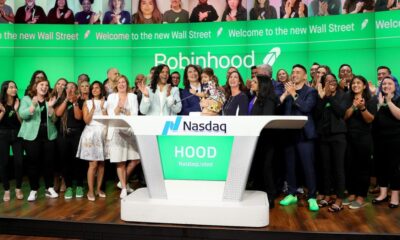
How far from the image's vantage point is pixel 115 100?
4.38 m

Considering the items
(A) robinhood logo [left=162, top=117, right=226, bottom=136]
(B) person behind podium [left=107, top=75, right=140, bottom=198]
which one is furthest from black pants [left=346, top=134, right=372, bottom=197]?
(B) person behind podium [left=107, top=75, right=140, bottom=198]

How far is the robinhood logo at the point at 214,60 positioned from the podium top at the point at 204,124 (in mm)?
3478

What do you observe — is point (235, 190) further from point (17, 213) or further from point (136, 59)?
point (136, 59)

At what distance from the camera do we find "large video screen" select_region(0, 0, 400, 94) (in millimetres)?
6215

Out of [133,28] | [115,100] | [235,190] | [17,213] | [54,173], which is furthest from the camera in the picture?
[133,28]

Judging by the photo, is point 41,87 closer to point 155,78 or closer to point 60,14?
point 155,78

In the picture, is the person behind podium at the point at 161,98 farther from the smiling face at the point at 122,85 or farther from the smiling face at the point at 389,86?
the smiling face at the point at 389,86

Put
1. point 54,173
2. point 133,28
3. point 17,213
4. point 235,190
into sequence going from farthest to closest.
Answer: point 133,28 < point 54,173 < point 17,213 < point 235,190

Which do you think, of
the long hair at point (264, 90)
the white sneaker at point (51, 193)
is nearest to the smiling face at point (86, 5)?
the white sneaker at point (51, 193)

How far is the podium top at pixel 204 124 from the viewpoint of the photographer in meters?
3.04

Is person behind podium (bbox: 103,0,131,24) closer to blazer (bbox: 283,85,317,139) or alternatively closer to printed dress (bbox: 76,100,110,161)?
printed dress (bbox: 76,100,110,161)

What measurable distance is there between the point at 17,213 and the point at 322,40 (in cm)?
518

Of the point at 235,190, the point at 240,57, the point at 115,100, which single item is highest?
the point at 240,57

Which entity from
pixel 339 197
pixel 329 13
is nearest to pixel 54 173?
pixel 339 197
